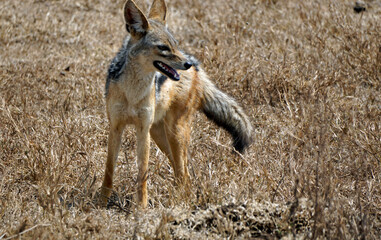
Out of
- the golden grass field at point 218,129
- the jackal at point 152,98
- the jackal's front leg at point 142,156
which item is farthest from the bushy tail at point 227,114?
the jackal's front leg at point 142,156

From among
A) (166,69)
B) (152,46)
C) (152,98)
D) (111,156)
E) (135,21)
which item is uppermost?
(135,21)

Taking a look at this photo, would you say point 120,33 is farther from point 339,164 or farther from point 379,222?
point 379,222

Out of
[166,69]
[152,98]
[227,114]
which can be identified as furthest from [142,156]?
[227,114]

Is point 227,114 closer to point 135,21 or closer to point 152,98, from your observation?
point 152,98

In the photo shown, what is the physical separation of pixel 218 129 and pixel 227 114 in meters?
0.73

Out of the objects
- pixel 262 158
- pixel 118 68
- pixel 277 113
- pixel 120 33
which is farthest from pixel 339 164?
pixel 120 33

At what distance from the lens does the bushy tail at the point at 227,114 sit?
19.0 feet

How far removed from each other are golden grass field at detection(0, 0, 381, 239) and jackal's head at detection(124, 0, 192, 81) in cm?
91

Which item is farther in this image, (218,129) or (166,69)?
(218,129)

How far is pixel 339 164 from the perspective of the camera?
18.3ft

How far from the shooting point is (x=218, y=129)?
21.9ft

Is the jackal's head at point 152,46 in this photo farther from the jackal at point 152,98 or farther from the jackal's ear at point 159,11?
the jackal's ear at point 159,11

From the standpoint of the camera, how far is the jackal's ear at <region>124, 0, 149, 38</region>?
4998 millimetres

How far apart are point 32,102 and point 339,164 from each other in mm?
4000
